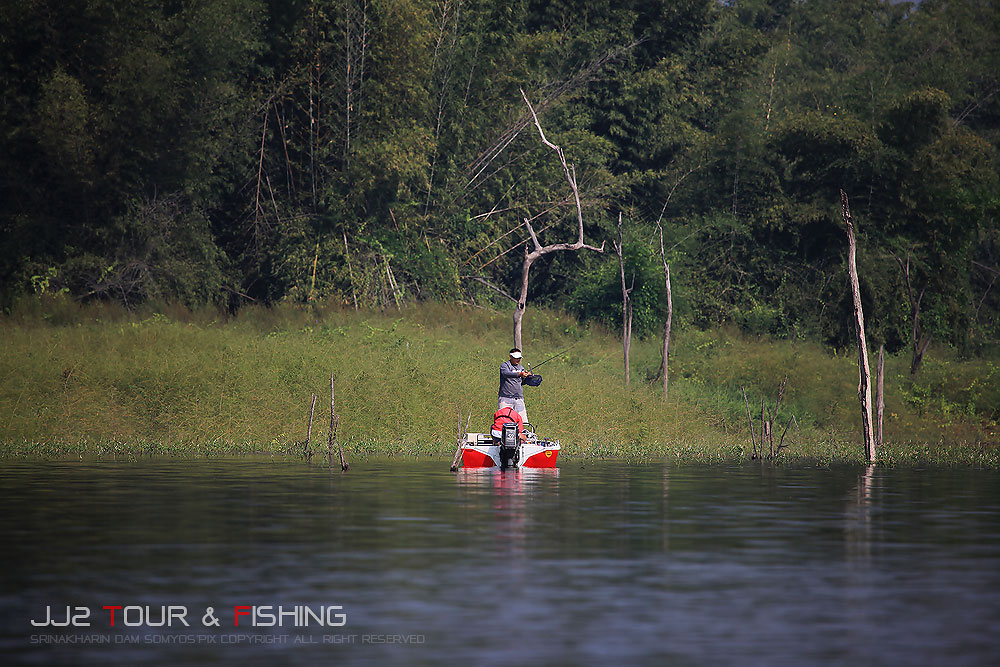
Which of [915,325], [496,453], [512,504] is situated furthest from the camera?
[915,325]

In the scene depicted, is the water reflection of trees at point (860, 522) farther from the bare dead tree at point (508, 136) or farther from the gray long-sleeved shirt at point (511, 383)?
the bare dead tree at point (508, 136)

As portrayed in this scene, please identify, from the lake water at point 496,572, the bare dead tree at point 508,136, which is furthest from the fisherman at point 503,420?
the bare dead tree at point 508,136

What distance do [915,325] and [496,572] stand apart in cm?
2925

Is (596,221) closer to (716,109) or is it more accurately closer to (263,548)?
(716,109)

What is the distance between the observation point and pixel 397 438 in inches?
1239

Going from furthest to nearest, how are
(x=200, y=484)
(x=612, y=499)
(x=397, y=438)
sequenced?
(x=397, y=438) → (x=200, y=484) → (x=612, y=499)

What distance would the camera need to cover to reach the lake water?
1012cm

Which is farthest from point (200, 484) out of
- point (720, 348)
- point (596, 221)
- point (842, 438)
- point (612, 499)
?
point (596, 221)

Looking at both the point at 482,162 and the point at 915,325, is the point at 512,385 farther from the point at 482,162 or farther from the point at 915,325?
the point at 482,162

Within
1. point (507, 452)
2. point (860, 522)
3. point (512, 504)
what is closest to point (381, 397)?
point (507, 452)

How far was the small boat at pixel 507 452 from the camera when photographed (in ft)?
83.2

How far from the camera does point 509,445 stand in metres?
25.3

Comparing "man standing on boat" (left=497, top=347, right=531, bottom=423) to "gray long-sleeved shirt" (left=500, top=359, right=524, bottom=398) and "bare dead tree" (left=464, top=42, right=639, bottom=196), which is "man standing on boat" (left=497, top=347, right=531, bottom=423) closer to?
"gray long-sleeved shirt" (left=500, top=359, right=524, bottom=398)

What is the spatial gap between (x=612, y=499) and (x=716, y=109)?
134ft
